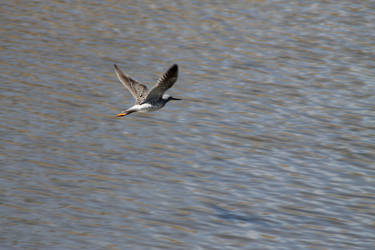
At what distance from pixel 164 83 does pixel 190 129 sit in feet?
11.8

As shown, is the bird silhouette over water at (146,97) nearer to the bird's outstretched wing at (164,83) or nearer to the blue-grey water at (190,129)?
the bird's outstretched wing at (164,83)

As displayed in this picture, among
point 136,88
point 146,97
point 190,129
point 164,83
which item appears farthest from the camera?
point 190,129

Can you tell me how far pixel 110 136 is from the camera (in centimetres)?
1313

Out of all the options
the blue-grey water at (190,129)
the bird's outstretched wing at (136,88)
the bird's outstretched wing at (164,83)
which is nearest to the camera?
the bird's outstretched wing at (164,83)

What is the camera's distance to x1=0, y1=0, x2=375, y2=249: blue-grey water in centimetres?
1014

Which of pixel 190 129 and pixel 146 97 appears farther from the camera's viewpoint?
pixel 190 129

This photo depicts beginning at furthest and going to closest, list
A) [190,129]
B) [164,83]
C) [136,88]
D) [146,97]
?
[190,129], [136,88], [146,97], [164,83]

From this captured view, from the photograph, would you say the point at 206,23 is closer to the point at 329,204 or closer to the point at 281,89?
the point at 281,89

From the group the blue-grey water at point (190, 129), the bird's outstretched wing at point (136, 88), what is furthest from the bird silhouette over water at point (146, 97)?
the blue-grey water at point (190, 129)

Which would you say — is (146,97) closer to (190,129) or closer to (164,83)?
(164,83)

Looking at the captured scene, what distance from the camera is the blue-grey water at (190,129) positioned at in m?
10.1

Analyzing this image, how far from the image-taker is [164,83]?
32.9 ft

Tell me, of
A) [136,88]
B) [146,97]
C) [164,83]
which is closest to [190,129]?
[136,88]

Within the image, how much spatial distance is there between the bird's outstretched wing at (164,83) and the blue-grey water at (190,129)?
1.49m
